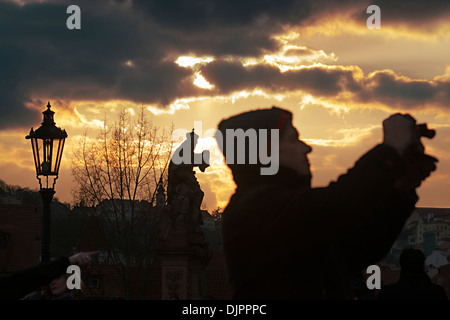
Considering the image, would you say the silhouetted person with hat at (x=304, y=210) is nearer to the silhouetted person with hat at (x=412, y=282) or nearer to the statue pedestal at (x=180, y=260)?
the silhouetted person with hat at (x=412, y=282)

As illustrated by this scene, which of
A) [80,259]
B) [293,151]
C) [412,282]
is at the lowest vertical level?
[412,282]

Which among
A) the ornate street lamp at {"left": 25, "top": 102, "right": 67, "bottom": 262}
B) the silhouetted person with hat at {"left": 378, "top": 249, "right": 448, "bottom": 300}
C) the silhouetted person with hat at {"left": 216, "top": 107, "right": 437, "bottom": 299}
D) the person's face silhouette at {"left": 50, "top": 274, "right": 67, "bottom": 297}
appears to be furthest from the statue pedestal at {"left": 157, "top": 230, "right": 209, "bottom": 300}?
the silhouetted person with hat at {"left": 216, "top": 107, "right": 437, "bottom": 299}

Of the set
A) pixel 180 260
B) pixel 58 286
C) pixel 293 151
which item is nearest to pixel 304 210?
pixel 293 151

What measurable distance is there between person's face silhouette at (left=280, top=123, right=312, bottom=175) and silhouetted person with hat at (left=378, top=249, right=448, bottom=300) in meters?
2.99

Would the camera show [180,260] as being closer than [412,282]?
No

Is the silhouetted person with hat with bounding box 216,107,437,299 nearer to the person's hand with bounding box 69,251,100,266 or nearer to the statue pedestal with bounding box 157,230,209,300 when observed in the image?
the person's hand with bounding box 69,251,100,266

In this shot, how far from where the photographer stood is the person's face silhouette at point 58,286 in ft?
15.7

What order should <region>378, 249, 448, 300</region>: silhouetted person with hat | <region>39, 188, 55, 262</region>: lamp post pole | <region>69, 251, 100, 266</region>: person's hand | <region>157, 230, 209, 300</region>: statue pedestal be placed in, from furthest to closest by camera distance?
<region>157, 230, 209, 300</region>: statue pedestal → <region>39, 188, 55, 262</region>: lamp post pole → <region>378, 249, 448, 300</region>: silhouetted person with hat → <region>69, 251, 100, 266</region>: person's hand

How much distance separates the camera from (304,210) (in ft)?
8.26

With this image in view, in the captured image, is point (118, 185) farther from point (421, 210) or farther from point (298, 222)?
point (421, 210)

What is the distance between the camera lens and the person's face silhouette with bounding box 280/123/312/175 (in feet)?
8.93

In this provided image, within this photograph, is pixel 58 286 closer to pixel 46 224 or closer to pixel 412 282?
pixel 412 282

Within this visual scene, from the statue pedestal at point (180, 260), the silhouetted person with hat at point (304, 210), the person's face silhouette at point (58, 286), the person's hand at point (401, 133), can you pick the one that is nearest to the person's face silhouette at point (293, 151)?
the silhouetted person with hat at point (304, 210)

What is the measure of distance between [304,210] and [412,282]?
331 cm
